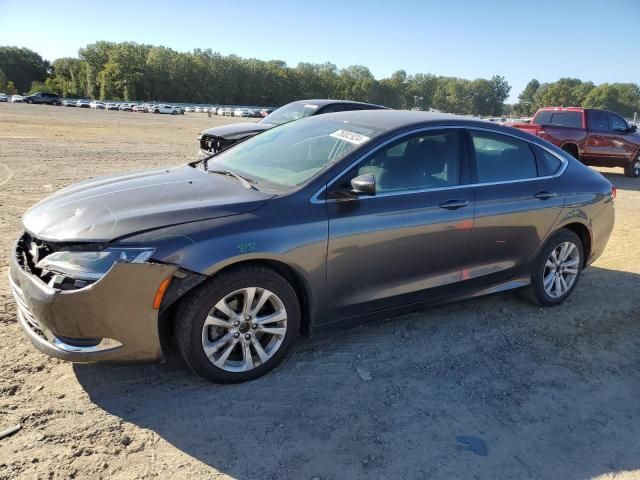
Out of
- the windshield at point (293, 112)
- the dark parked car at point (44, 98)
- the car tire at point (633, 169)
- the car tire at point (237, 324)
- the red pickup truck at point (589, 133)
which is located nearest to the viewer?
the car tire at point (237, 324)

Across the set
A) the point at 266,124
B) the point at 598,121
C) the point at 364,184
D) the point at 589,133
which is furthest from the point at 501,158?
the point at 598,121

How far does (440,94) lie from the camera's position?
16950 centimetres

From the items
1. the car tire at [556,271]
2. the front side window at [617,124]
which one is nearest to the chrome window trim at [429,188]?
the car tire at [556,271]

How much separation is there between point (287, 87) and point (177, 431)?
5512 inches

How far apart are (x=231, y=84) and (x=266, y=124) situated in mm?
122220

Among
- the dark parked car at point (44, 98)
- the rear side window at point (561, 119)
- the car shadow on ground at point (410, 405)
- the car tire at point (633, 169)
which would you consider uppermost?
the dark parked car at point (44, 98)

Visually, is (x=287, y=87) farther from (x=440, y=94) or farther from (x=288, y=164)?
(x=288, y=164)

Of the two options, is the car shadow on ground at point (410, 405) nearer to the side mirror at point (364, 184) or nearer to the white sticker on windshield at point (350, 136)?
the side mirror at point (364, 184)

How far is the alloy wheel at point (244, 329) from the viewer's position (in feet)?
10.1

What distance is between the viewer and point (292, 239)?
316cm

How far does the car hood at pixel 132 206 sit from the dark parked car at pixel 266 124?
514 centimetres

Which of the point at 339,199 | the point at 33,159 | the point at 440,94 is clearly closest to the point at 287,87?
the point at 440,94

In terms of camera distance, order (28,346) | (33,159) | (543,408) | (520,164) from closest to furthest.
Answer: (543,408)
(28,346)
(520,164)
(33,159)

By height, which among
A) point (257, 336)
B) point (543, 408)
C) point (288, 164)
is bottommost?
point (543, 408)
